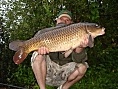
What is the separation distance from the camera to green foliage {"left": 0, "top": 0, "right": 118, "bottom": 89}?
611 centimetres

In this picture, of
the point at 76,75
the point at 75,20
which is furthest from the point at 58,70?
the point at 75,20

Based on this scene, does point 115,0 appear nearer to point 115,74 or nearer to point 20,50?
point 115,74

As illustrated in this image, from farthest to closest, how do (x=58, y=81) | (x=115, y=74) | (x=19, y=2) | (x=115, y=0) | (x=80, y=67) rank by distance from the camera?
(x=19, y=2) → (x=115, y=0) → (x=115, y=74) → (x=58, y=81) → (x=80, y=67)

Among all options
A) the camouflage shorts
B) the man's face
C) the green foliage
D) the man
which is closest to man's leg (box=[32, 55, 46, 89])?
the man

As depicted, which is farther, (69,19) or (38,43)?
(69,19)

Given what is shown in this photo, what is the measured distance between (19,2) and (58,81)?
3.78 meters

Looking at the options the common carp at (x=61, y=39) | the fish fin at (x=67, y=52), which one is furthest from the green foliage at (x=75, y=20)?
the common carp at (x=61, y=39)

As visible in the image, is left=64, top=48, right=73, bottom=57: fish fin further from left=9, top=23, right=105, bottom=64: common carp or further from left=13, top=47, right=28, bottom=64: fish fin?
left=13, top=47, right=28, bottom=64: fish fin

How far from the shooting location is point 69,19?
378 centimetres

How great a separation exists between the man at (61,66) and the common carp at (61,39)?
297 millimetres

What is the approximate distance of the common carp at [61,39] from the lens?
322 cm

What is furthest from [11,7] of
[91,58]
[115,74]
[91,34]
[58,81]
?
[91,34]

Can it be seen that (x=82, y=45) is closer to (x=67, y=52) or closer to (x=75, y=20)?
(x=67, y=52)

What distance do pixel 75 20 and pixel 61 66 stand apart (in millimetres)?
2782
